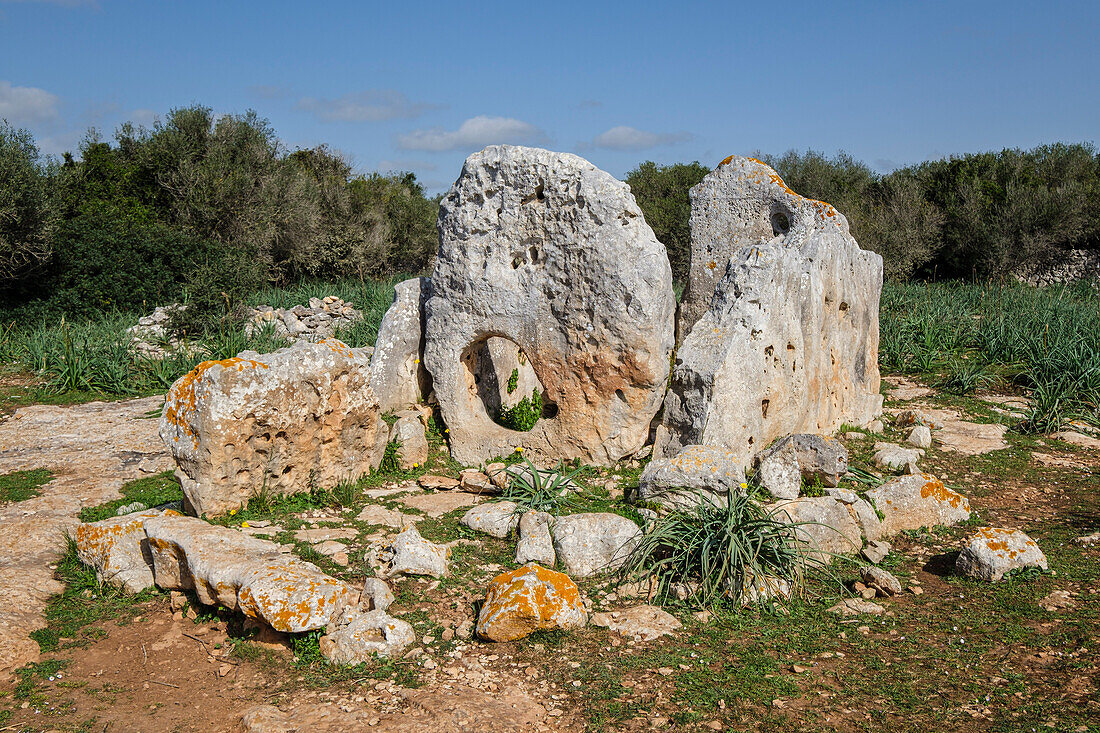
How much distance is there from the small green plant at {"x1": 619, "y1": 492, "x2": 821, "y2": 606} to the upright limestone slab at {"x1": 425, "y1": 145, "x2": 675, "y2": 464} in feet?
7.97

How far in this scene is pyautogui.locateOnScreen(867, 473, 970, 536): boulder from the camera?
6.83 m

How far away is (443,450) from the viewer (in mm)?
8891

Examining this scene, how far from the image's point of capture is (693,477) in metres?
6.36

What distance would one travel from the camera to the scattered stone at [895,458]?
826 cm

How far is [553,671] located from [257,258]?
18.1 m

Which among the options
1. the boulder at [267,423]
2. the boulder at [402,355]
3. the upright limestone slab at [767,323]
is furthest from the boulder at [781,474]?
the boulder at [402,355]

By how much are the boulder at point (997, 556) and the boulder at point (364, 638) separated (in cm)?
412

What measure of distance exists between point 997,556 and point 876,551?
84 centimetres

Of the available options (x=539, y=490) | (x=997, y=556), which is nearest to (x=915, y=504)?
(x=997, y=556)

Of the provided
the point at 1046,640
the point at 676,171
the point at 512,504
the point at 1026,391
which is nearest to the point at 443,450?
the point at 512,504

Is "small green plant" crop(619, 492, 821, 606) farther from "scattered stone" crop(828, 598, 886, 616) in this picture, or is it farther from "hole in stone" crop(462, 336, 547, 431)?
"hole in stone" crop(462, 336, 547, 431)

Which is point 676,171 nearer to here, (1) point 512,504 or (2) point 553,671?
(1) point 512,504

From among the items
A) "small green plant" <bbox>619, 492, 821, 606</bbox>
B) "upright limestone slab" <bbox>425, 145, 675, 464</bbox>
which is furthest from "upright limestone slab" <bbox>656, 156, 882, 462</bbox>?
"small green plant" <bbox>619, 492, 821, 606</bbox>

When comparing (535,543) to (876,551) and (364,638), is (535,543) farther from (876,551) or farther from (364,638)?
(876,551)
